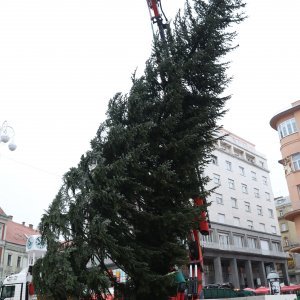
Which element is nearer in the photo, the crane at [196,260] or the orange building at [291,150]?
the crane at [196,260]

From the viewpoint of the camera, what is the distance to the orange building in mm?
27703

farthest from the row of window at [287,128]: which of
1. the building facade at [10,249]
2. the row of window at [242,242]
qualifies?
the building facade at [10,249]

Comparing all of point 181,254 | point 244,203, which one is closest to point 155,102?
point 181,254

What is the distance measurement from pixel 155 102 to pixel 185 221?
13.8 feet

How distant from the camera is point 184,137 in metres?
12.4

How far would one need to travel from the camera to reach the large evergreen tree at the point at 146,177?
36.2ft

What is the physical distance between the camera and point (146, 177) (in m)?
12.3

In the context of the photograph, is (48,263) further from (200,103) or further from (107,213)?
(200,103)

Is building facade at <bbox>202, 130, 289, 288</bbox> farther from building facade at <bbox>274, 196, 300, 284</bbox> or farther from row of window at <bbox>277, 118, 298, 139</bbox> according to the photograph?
row of window at <bbox>277, 118, 298, 139</bbox>

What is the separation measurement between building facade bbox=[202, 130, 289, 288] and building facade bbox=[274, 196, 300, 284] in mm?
5857

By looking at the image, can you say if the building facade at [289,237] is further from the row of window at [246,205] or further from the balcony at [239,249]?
the balcony at [239,249]

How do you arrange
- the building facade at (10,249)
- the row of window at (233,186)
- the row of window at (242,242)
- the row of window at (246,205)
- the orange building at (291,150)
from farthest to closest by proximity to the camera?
the building facade at (10,249) < the row of window at (233,186) < the row of window at (246,205) < the row of window at (242,242) < the orange building at (291,150)

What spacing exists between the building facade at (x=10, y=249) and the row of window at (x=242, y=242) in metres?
30.1

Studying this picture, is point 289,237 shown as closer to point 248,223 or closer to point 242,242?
point 248,223
